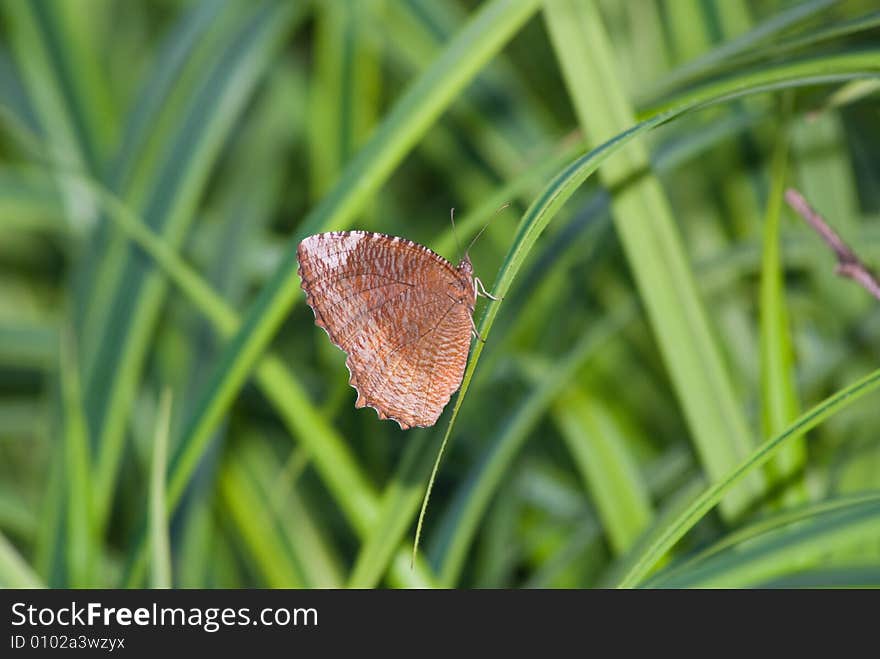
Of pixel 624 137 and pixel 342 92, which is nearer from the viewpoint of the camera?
pixel 624 137

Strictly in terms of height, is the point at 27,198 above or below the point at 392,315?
above

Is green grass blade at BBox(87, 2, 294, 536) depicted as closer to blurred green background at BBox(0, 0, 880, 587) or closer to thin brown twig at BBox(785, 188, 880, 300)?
blurred green background at BBox(0, 0, 880, 587)

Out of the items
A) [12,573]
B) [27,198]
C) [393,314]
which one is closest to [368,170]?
[393,314]

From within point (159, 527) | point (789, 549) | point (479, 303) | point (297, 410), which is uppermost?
point (479, 303)

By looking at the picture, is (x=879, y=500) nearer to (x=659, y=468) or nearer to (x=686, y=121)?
(x=659, y=468)

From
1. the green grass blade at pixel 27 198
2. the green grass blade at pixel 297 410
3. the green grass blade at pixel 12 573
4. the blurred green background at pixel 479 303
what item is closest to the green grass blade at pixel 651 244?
the blurred green background at pixel 479 303

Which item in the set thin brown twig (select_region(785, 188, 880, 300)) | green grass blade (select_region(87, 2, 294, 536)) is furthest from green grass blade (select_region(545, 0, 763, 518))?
green grass blade (select_region(87, 2, 294, 536))

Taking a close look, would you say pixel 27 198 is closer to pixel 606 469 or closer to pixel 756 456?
pixel 606 469
